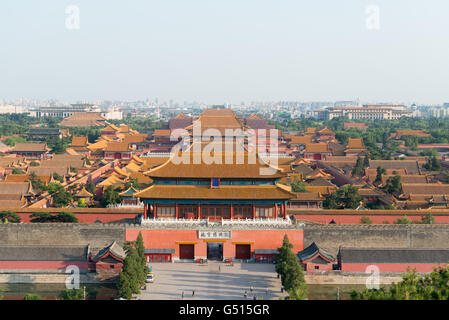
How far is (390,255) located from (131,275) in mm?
13723

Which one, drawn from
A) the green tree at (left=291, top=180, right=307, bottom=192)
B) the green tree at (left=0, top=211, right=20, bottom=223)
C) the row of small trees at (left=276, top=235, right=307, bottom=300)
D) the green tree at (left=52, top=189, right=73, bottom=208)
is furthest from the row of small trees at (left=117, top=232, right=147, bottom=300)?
the green tree at (left=291, top=180, right=307, bottom=192)

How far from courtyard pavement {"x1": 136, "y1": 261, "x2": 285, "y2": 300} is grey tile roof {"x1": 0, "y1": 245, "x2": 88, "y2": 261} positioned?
13.4 feet

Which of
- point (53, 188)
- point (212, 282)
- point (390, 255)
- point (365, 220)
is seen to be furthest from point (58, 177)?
point (390, 255)

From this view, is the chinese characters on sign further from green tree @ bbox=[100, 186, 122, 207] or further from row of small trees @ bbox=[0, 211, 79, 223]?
green tree @ bbox=[100, 186, 122, 207]

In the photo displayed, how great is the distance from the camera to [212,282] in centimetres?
2544

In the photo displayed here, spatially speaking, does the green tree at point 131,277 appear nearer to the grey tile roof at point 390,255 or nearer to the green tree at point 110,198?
the grey tile roof at point 390,255

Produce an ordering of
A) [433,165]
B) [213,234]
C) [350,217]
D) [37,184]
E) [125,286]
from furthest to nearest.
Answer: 1. [433,165]
2. [37,184]
3. [350,217]
4. [213,234]
5. [125,286]

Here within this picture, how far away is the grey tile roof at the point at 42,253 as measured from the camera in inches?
1065

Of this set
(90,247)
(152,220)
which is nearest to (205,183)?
(152,220)

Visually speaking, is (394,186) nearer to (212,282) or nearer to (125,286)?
(212,282)

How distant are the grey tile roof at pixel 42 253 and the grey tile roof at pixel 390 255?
14064 millimetres

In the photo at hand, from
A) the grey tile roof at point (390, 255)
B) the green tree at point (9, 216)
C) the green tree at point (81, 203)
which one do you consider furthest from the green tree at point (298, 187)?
the green tree at point (9, 216)
